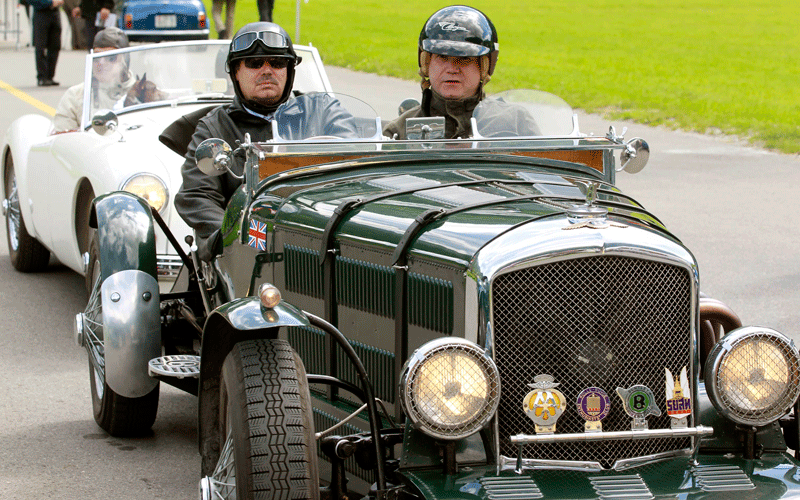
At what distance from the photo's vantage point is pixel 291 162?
4.44 m

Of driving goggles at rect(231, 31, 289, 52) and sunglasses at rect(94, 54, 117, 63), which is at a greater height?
driving goggles at rect(231, 31, 289, 52)

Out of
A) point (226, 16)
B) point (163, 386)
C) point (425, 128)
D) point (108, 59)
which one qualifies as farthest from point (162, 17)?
point (425, 128)

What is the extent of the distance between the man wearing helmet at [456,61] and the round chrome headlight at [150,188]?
1.96 m

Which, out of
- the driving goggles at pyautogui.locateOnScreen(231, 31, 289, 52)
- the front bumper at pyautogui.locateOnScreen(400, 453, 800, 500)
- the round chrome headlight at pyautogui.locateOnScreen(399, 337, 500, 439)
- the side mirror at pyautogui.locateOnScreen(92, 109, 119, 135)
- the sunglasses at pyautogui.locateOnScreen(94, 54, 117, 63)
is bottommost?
the front bumper at pyautogui.locateOnScreen(400, 453, 800, 500)

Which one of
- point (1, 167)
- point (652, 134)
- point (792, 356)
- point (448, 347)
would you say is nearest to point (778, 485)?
point (792, 356)

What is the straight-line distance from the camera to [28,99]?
56.9ft

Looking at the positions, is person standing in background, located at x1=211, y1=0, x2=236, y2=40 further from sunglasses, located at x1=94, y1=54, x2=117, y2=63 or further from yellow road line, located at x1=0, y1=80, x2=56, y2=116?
sunglasses, located at x1=94, y1=54, x2=117, y2=63

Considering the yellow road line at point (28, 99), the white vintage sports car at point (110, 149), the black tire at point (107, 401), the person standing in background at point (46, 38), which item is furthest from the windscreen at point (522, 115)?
the person standing in background at point (46, 38)

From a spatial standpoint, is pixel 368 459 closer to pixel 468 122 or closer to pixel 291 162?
pixel 291 162

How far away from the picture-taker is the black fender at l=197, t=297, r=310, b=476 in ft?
11.5

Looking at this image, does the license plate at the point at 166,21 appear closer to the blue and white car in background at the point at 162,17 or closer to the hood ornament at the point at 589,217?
the blue and white car in background at the point at 162,17

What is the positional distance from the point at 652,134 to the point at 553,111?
38.0 feet

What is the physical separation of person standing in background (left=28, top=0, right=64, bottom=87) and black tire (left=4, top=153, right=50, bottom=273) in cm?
1104

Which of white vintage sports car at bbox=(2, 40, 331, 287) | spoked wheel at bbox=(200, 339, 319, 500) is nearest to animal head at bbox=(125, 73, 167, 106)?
white vintage sports car at bbox=(2, 40, 331, 287)
